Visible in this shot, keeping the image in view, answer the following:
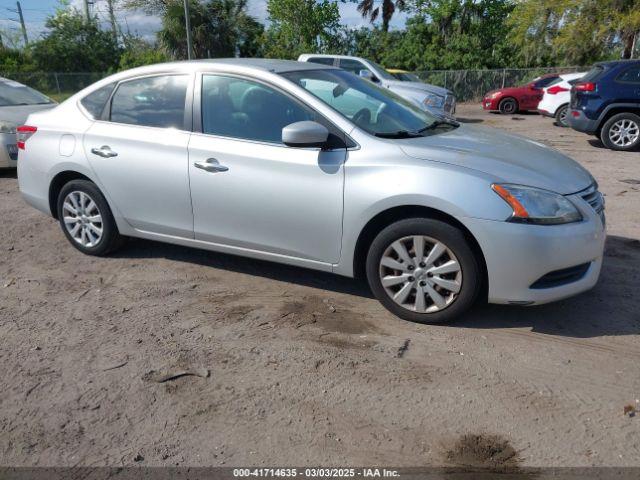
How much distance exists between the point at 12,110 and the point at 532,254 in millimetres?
8746

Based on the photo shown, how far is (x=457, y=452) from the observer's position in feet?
8.89

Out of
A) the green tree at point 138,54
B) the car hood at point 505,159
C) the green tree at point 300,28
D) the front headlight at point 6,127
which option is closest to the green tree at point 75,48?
the green tree at point 138,54

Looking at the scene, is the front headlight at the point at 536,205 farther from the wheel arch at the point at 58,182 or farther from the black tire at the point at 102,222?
the wheel arch at the point at 58,182

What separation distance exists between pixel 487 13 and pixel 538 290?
33.6m

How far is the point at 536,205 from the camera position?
3.55m

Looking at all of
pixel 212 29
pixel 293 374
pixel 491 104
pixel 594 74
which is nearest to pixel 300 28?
pixel 212 29

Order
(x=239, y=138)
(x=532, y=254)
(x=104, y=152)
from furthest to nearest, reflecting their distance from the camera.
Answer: (x=104, y=152), (x=239, y=138), (x=532, y=254)

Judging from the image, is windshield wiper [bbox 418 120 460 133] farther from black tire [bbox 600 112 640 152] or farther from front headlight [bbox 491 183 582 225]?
black tire [bbox 600 112 640 152]

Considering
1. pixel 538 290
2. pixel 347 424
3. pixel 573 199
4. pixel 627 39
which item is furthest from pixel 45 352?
pixel 627 39

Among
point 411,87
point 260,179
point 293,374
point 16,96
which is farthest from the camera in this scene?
point 411,87

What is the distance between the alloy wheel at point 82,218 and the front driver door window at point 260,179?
3.83 ft

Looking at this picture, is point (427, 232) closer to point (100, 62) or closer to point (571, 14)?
point (571, 14)

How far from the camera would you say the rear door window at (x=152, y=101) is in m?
4.61

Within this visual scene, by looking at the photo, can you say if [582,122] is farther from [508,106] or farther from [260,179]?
[508,106]
